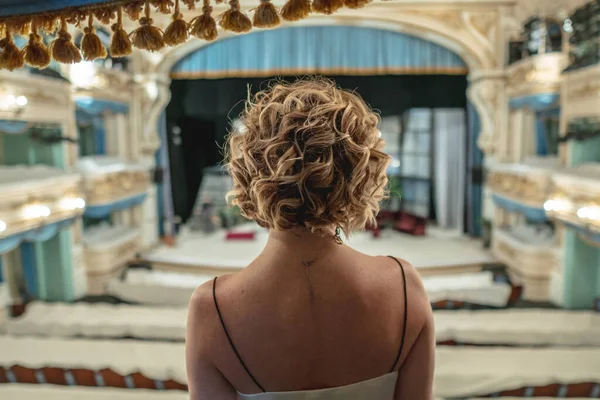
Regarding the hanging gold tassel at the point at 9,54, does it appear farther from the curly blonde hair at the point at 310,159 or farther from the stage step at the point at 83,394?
the stage step at the point at 83,394

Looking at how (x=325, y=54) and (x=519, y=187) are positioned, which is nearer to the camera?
(x=519, y=187)

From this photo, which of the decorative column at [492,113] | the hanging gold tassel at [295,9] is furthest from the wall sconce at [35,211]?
the decorative column at [492,113]

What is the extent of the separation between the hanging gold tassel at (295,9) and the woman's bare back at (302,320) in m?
0.53

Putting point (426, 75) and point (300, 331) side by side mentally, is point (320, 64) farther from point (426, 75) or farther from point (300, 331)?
point (300, 331)

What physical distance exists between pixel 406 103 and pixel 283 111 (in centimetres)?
764

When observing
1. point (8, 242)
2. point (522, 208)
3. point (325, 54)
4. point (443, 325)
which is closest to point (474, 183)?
point (522, 208)

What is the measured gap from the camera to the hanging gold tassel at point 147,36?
1112 millimetres

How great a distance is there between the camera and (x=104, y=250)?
6.09 m

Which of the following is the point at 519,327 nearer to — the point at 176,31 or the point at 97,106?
the point at 176,31

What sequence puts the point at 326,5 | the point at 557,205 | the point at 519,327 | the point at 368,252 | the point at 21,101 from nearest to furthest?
the point at 326,5, the point at 519,327, the point at 21,101, the point at 557,205, the point at 368,252

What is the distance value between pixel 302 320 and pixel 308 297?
0.04 m

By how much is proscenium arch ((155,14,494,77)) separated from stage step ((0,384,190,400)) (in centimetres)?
554

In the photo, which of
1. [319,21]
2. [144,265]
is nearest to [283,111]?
[144,265]

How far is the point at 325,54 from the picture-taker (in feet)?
25.4
